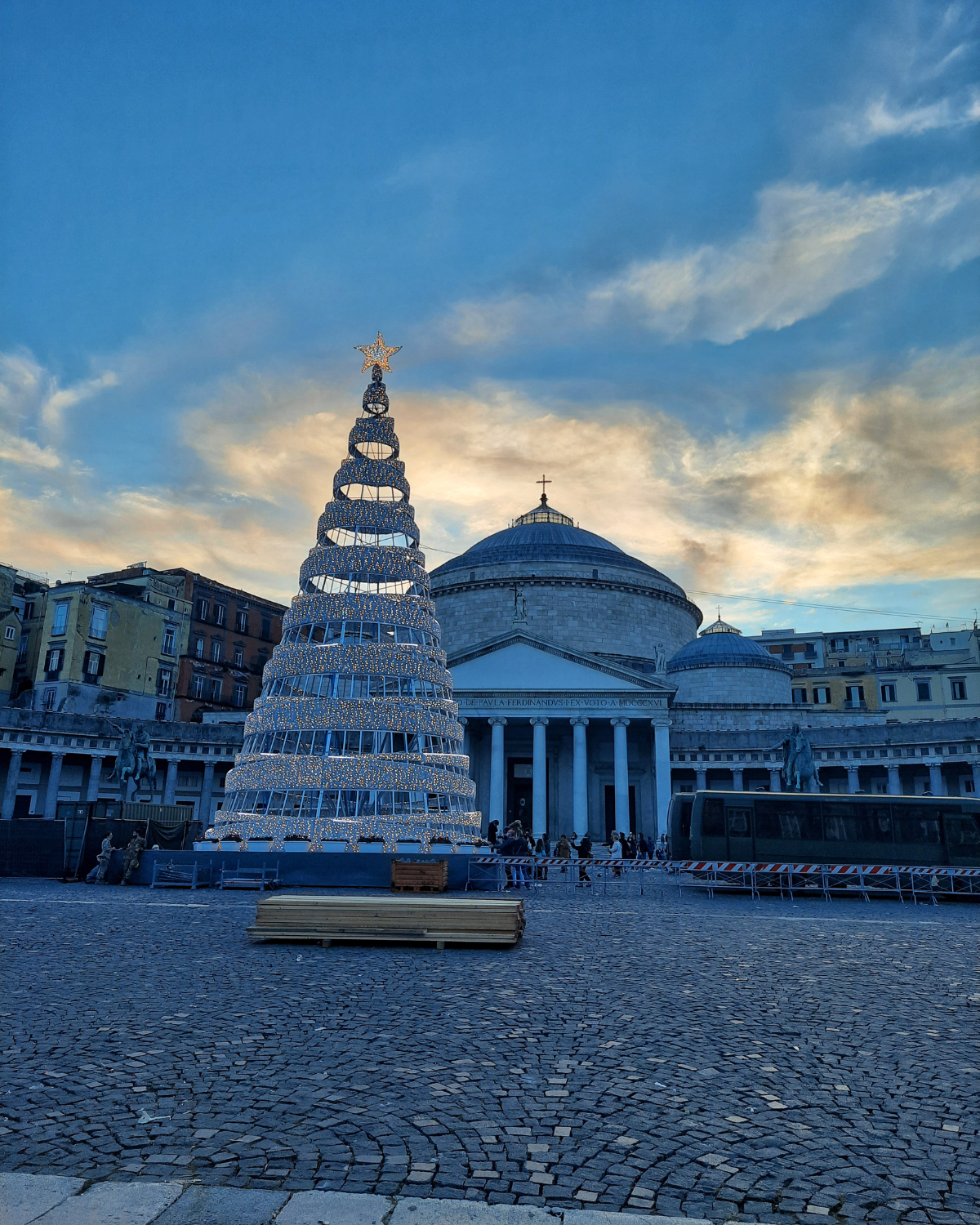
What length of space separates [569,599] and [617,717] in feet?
48.1

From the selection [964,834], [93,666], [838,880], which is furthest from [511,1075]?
[93,666]

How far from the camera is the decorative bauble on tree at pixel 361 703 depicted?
72.5 feet

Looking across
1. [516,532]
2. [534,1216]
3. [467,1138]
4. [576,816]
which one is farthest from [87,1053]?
[516,532]

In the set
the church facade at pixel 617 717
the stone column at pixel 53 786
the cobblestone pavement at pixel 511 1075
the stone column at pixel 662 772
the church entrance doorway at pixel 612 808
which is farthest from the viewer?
the church entrance doorway at pixel 612 808

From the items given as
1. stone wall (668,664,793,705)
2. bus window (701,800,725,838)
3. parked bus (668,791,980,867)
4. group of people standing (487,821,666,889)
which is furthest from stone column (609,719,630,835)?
bus window (701,800,725,838)

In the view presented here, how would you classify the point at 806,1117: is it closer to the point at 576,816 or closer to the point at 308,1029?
the point at 308,1029

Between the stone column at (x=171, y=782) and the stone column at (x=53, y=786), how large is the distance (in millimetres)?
5343

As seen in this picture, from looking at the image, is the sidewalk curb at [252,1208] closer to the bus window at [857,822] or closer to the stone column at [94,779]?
the bus window at [857,822]

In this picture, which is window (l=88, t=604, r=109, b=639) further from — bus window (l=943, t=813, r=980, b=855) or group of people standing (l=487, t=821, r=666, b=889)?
bus window (l=943, t=813, r=980, b=855)

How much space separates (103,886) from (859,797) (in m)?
21.3

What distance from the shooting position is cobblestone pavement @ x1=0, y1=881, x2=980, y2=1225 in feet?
15.8

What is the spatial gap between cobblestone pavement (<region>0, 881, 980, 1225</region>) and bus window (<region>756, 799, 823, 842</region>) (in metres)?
15.4

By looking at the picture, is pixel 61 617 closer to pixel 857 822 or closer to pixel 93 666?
pixel 93 666

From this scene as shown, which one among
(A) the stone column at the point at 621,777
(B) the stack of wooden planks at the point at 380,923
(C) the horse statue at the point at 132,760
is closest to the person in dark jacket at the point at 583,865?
(B) the stack of wooden planks at the point at 380,923
